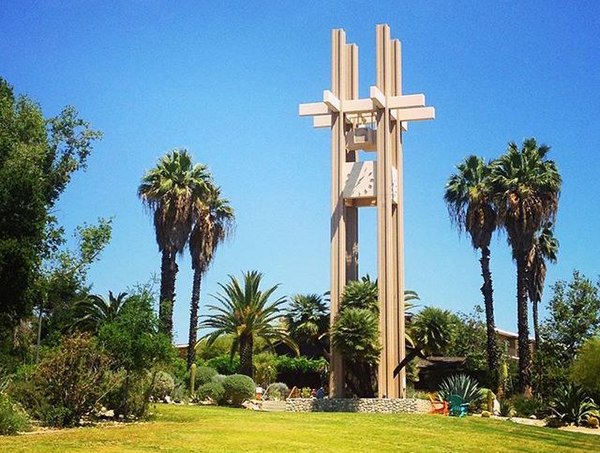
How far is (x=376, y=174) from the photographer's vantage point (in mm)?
39938

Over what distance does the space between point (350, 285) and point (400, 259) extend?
2.68 meters

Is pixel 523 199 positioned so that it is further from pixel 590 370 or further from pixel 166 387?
pixel 166 387

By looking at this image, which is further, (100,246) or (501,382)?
(501,382)

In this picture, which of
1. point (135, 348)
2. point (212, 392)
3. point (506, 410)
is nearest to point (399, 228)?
point (506, 410)

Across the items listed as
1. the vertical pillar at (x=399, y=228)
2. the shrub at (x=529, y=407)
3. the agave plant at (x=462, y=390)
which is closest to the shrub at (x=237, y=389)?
the vertical pillar at (x=399, y=228)

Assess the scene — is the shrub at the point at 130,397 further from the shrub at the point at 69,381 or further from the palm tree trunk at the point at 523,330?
the palm tree trunk at the point at 523,330

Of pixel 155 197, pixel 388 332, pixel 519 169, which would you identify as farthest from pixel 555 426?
pixel 155 197

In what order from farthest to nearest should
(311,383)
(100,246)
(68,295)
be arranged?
(311,383), (68,295), (100,246)

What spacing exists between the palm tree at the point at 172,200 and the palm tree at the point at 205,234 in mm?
805

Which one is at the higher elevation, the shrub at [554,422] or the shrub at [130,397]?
the shrub at [130,397]

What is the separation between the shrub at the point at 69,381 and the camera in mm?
24250

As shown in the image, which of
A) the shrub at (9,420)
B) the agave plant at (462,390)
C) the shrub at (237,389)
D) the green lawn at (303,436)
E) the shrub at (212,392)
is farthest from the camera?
the shrub at (212,392)

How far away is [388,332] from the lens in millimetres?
37844

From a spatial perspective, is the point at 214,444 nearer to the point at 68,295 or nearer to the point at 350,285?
the point at 350,285
